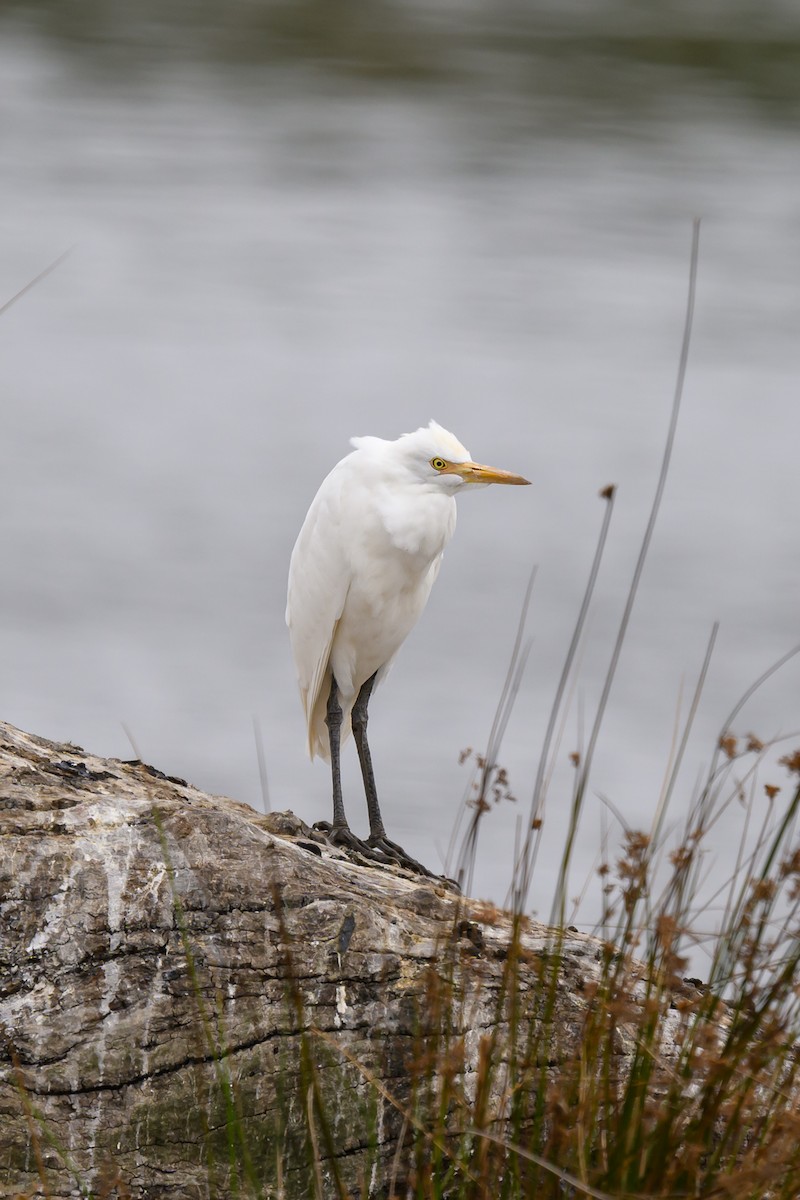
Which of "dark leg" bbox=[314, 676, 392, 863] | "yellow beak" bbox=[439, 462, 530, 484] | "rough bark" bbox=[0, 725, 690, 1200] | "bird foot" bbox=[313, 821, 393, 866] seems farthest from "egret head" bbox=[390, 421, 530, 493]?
"rough bark" bbox=[0, 725, 690, 1200]

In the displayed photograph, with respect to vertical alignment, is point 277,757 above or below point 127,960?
above

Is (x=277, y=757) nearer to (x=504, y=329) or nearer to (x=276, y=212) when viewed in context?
(x=504, y=329)

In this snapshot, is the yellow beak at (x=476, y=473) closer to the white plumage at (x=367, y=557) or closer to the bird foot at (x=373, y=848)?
the white plumage at (x=367, y=557)

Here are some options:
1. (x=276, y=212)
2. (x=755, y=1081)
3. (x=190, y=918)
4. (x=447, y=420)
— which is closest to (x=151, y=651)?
(x=447, y=420)

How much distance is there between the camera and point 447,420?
14281 millimetres

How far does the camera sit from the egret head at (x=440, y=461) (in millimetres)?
4988

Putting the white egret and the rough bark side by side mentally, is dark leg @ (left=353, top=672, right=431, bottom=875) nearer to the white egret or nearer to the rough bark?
the white egret

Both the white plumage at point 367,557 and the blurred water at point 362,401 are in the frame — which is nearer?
the white plumage at point 367,557

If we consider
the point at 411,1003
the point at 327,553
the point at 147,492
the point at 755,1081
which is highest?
the point at 147,492

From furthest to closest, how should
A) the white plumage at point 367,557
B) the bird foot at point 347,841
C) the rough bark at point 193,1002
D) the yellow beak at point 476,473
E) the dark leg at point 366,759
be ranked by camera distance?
the dark leg at point 366,759, the white plumage at point 367,557, the yellow beak at point 476,473, the bird foot at point 347,841, the rough bark at point 193,1002

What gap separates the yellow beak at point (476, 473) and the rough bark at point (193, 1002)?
204 cm

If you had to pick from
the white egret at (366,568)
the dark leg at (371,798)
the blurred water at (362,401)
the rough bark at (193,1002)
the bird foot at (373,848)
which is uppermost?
the blurred water at (362,401)

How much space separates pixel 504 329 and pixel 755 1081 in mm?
16597

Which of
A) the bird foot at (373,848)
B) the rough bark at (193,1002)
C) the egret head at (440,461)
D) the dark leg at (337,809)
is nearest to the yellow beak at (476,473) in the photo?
the egret head at (440,461)
